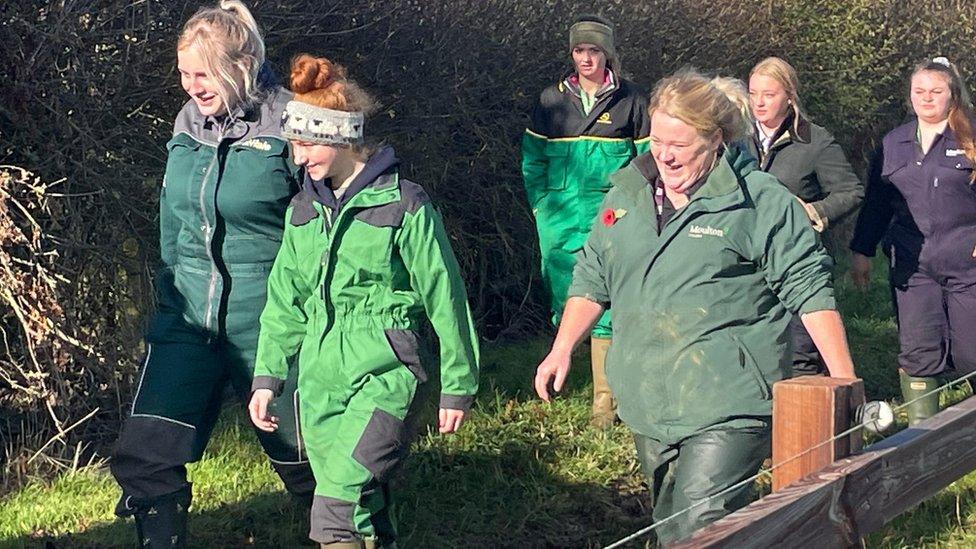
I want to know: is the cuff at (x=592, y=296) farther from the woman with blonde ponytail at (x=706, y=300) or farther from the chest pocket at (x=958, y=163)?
the chest pocket at (x=958, y=163)

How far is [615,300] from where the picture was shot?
4.67m

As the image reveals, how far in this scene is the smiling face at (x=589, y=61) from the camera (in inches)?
304

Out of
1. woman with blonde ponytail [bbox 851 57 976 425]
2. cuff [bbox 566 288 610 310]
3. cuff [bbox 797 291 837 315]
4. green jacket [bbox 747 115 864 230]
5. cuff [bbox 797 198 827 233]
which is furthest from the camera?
woman with blonde ponytail [bbox 851 57 976 425]

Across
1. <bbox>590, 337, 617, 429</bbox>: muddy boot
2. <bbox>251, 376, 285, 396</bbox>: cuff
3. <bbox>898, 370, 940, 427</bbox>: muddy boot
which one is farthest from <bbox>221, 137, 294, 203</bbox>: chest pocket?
<bbox>898, 370, 940, 427</bbox>: muddy boot

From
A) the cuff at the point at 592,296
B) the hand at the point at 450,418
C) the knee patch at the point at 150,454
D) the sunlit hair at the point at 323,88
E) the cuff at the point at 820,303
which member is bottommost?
the knee patch at the point at 150,454

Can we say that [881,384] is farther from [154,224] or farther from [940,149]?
[154,224]

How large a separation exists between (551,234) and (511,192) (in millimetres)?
2138

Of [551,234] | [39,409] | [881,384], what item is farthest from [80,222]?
[881,384]

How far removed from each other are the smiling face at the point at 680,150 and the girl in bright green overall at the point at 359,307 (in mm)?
731

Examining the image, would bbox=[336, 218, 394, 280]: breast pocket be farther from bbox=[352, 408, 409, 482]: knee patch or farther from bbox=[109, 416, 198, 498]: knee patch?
bbox=[109, 416, 198, 498]: knee patch

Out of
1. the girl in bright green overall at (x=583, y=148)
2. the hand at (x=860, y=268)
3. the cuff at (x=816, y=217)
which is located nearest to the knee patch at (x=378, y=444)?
the cuff at (x=816, y=217)

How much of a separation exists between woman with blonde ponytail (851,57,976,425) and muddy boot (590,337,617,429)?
1420 millimetres

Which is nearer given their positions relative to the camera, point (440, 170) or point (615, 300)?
point (615, 300)

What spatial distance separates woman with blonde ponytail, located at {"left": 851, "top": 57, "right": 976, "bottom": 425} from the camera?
710 cm
